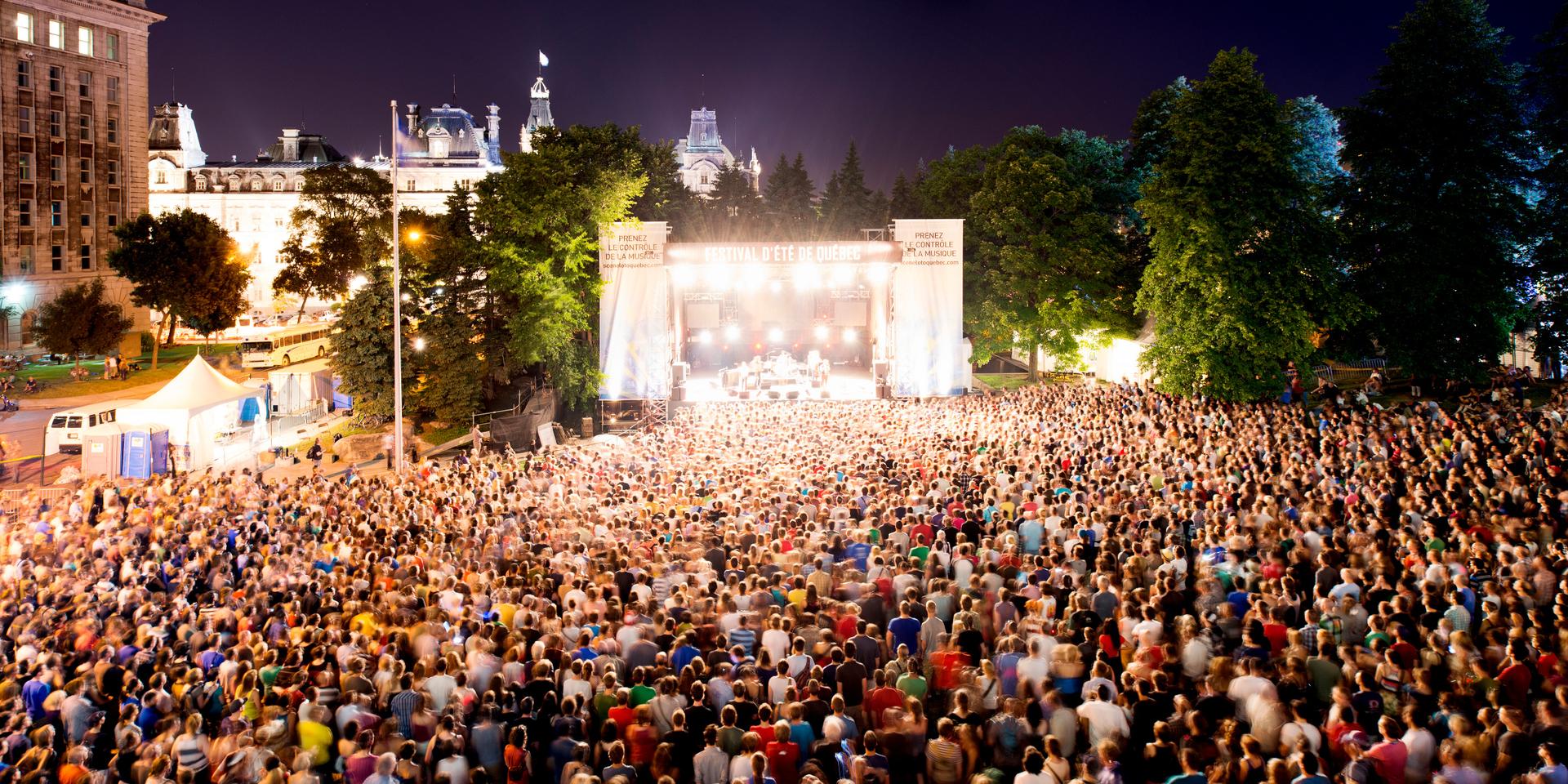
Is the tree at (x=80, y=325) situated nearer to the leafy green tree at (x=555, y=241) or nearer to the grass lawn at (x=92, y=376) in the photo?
the grass lawn at (x=92, y=376)

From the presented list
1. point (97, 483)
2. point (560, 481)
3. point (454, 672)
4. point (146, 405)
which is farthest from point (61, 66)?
point (454, 672)

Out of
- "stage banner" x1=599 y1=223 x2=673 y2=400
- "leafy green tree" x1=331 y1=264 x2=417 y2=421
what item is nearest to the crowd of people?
"leafy green tree" x1=331 y1=264 x2=417 y2=421

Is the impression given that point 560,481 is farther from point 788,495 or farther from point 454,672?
point 454,672

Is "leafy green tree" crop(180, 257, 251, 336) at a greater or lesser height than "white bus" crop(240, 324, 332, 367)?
greater

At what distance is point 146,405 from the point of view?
2272 centimetres

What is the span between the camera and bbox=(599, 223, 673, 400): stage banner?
97.2ft

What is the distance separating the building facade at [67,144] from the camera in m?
46.3

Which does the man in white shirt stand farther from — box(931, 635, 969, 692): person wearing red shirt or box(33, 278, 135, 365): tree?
box(33, 278, 135, 365): tree

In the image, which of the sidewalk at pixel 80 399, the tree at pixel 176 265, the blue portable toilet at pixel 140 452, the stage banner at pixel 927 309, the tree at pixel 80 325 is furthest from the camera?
the tree at pixel 176 265

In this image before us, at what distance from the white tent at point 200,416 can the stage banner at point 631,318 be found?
32.6 feet

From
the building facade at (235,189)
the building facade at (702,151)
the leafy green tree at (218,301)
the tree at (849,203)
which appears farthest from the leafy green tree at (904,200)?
the building facade at (702,151)

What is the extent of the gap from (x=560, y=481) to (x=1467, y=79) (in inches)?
904

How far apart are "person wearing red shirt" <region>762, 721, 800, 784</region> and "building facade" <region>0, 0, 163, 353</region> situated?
158ft

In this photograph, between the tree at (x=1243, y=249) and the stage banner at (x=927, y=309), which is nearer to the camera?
the tree at (x=1243, y=249)
